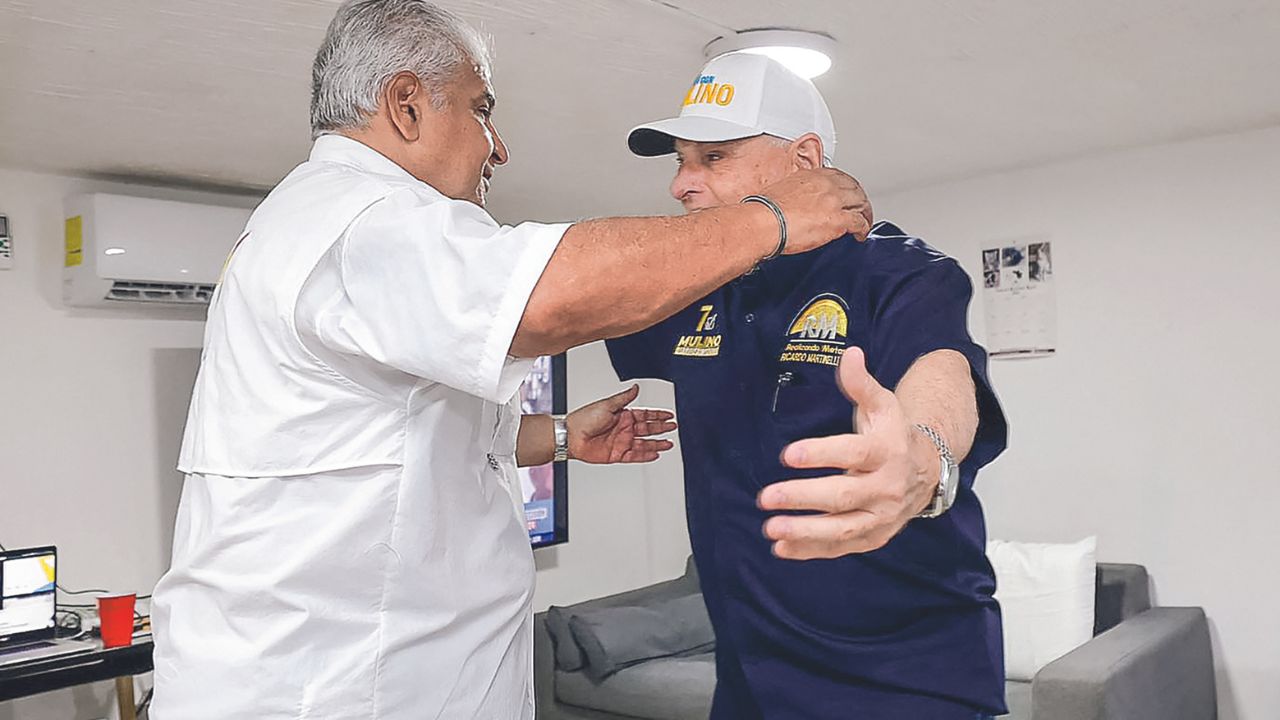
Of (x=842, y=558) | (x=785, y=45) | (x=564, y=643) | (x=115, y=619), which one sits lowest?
(x=564, y=643)

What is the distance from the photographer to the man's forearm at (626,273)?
116 centimetres

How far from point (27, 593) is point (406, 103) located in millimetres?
2607

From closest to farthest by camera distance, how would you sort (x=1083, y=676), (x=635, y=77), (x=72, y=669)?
1. (x=635, y=77)
2. (x=1083, y=676)
3. (x=72, y=669)

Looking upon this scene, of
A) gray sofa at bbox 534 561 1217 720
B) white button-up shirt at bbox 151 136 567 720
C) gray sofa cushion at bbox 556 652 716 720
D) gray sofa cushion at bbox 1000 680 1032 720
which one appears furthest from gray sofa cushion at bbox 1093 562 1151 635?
white button-up shirt at bbox 151 136 567 720

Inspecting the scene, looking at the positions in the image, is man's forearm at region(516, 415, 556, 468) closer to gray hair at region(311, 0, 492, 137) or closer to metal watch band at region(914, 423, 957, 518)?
gray hair at region(311, 0, 492, 137)

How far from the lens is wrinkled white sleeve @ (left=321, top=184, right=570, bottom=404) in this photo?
3.80 feet

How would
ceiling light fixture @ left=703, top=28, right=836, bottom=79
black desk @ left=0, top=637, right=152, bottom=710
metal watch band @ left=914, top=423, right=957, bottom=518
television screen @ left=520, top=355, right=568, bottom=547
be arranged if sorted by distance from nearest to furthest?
metal watch band @ left=914, top=423, right=957, bottom=518 < ceiling light fixture @ left=703, top=28, right=836, bottom=79 < black desk @ left=0, top=637, right=152, bottom=710 < television screen @ left=520, top=355, right=568, bottom=547

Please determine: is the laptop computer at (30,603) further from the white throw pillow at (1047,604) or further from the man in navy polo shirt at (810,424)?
the white throw pillow at (1047,604)

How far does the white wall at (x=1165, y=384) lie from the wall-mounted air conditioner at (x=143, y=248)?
2881 millimetres

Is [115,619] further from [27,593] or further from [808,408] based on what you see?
[808,408]

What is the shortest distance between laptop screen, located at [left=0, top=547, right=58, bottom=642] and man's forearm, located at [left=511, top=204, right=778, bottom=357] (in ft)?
9.35

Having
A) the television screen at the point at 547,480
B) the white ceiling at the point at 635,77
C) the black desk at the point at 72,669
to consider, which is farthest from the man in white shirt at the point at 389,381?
the television screen at the point at 547,480

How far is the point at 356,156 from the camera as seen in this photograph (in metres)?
1.49

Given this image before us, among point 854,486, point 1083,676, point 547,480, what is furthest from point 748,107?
point 547,480
